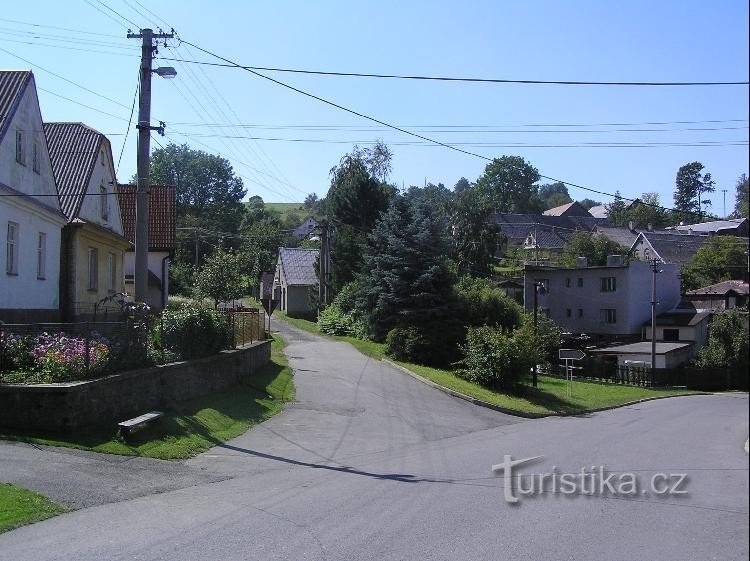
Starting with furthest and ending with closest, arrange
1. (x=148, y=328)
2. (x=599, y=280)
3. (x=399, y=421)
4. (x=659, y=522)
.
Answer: (x=599, y=280)
(x=399, y=421)
(x=148, y=328)
(x=659, y=522)

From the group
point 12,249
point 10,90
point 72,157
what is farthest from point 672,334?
point 10,90

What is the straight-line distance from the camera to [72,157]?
2580cm

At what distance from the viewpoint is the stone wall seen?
12914mm

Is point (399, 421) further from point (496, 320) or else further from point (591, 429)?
point (496, 320)

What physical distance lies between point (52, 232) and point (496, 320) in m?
23.3

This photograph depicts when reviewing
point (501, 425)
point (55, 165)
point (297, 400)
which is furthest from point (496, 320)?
point (55, 165)

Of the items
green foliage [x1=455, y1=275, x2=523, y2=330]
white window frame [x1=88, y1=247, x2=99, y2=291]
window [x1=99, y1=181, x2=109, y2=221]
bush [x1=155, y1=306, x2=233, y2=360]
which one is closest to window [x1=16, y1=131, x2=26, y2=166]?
white window frame [x1=88, y1=247, x2=99, y2=291]

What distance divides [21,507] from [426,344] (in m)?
27.3

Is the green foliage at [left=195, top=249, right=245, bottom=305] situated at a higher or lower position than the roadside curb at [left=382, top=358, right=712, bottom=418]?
higher

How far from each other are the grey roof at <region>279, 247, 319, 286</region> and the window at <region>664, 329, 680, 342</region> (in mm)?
27805

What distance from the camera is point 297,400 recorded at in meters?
21.9

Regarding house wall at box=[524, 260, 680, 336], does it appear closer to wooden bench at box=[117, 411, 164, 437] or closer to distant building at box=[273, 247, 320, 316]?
distant building at box=[273, 247, 320, 316]

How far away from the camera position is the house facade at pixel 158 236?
37500mm

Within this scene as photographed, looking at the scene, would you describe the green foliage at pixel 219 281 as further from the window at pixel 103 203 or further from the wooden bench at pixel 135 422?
the wooden bench at pixel 135 422
